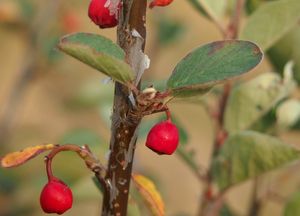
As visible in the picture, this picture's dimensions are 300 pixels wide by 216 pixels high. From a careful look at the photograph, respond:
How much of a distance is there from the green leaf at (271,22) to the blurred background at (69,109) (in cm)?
23

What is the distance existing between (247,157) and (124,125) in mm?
323

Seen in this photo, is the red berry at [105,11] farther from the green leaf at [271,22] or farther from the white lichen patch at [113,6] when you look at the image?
the green leaf at [271,22]

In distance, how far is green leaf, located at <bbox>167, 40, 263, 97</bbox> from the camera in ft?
2.49

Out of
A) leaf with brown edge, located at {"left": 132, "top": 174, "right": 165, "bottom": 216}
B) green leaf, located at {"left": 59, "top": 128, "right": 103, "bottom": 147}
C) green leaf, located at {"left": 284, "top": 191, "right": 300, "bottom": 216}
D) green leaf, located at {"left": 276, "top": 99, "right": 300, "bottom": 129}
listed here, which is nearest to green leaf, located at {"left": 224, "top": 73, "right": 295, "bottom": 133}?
green leaf, located at {"left": 276, "top": 99, "right": 300, "bottom": 129}

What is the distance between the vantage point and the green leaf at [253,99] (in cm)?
114

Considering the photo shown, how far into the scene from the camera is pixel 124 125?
79 cm

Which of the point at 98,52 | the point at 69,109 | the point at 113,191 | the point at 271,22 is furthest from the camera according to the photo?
the point at 69,109

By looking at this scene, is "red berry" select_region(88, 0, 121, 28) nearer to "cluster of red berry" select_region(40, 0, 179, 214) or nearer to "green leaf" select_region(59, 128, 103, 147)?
"cluster of red berry" select_region(40, 0, 179, 214)

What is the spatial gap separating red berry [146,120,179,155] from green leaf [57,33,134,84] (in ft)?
0.22

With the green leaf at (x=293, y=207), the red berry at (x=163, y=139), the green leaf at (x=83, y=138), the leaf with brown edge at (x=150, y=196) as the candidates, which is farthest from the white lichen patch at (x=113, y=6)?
the green leaf at (x=83, y=138)

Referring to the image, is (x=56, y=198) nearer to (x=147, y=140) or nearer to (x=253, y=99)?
(x=147, y=140)

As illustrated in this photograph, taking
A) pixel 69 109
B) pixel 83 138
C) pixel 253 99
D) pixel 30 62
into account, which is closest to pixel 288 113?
pixel 253 99

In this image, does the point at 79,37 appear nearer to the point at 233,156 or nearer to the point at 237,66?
the point at 237,66

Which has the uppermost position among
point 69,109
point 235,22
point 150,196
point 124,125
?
point 235,22
